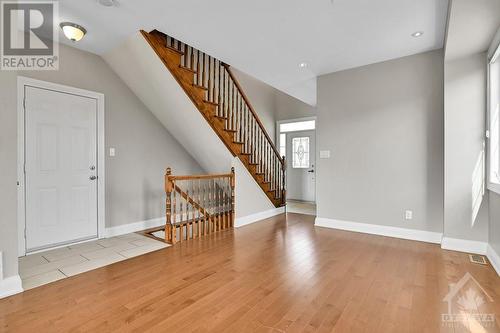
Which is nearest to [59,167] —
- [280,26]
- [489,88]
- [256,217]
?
[256,217]

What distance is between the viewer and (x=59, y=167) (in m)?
3.19

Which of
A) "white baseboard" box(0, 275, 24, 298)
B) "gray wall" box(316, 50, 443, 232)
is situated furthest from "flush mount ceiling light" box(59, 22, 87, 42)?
"gray wall" box(316, 50, 443, 232)

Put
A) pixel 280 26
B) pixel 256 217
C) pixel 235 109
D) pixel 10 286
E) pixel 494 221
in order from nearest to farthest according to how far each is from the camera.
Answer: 1. pixel 10 286
2. pixel 494 221
3. pixel 280 26
4. pixel 235 109
5. pixel 256 217

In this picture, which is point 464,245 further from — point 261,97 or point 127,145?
point 261,97

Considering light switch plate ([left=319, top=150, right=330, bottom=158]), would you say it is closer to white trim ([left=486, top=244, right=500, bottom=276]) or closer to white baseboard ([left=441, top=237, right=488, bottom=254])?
white baseboard ([left=441, top=237, right=488, bottom=254])

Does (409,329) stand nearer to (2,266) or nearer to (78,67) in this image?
(2,266)

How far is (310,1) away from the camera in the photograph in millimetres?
2311

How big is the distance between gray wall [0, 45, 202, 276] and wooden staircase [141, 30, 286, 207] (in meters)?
1.14

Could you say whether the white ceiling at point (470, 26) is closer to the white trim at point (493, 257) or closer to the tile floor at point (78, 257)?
the white trim at point (493, 257)

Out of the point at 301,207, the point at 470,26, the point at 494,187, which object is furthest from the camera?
the point at 301,207

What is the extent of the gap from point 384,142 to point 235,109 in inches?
98.9

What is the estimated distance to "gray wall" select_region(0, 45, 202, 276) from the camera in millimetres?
3367

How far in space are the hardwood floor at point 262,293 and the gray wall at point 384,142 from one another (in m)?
0.75

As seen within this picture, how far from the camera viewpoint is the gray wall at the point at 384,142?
3336mm
